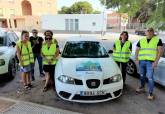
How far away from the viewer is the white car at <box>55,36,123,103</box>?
4922 millimetres

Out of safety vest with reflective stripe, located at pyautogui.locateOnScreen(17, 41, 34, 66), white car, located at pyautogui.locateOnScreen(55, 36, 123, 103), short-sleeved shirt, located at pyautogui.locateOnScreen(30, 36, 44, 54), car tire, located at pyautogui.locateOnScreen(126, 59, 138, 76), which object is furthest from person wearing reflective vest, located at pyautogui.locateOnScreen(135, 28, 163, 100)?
short-sleeved shirt, located at pyautogui.locateOnScreen(30, 36, 44, 54)

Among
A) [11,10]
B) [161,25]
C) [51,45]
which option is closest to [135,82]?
[161,25]

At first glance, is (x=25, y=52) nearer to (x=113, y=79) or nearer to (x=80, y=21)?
(x=113, y=79)

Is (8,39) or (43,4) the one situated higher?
(43,4)

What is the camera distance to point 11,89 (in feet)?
→ 21.1

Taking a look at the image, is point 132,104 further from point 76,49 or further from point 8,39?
point 8,39

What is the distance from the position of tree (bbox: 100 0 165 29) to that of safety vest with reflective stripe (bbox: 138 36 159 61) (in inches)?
15.7

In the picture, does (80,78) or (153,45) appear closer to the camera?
(80,78)

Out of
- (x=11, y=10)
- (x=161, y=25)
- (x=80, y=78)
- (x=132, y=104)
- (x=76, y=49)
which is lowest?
(x=132, y=104)

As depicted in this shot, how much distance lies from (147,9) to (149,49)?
1019mm

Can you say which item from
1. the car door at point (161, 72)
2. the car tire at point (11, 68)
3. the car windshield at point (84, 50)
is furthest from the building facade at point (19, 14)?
the car door at point (161, 72)

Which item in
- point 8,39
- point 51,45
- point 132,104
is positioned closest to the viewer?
point 132,104

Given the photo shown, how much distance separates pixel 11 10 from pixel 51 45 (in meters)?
54.6

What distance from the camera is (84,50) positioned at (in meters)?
6.30
